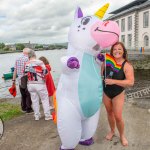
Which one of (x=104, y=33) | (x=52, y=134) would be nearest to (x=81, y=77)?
(x=104, y=33)

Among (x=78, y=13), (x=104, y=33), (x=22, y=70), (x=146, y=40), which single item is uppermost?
(x=146, y=40)

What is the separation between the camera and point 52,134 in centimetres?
430

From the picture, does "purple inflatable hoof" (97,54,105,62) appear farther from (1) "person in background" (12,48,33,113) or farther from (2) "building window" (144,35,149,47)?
(2) "building window" (144,35,149,47)

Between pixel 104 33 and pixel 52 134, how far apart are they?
2149mm

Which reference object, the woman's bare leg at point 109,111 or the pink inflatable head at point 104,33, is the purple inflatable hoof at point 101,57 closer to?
the pink inflatable head at point 104,33

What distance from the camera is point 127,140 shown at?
12.9 feet

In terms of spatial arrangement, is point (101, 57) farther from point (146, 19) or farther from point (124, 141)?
point (146, 19)

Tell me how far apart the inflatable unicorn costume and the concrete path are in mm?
622

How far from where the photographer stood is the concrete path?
380 cm

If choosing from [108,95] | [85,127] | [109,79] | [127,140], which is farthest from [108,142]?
[109,79]

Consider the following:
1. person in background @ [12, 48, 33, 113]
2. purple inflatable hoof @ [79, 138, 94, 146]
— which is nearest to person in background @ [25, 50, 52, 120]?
person in background @ [12, 48, 33, 113]

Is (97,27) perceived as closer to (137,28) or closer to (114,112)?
(114,112)

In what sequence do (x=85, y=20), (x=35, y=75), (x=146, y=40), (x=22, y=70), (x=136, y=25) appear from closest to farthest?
1. (x=85, y=20)
2. (x=35, y=75)
3. (x=22, y=70)
4. (x=146, y=40)
5. (x=136, y=25)

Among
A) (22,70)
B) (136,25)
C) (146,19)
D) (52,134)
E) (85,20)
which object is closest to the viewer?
(85,20)
